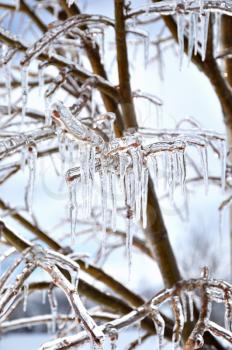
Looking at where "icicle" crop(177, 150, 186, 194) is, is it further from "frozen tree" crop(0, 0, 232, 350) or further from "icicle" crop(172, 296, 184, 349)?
"icicle" crop(172, 296, 184, 349)

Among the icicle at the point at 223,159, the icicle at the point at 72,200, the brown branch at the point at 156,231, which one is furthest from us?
the brown branch at the point at 156,231

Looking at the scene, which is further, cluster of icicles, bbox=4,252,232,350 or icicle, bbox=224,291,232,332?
icicle, bbox=224,291,232,332

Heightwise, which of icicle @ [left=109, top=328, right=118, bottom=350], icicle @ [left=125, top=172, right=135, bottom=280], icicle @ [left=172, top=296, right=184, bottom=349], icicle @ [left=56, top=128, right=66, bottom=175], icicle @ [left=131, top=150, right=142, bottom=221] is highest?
icicle @ [left=56, top=128, right=66, bottom=175]

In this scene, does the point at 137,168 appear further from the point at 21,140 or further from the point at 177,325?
the point at 177,325

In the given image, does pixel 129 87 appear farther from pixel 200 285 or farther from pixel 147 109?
pixel 200 285

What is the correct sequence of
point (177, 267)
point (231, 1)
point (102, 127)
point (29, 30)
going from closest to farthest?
point (231, 1), point (102, 127), point (177, 267), point (29, 30)

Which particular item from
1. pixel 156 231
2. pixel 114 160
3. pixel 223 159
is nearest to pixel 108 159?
pixel 114 160

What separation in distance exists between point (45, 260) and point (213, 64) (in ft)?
3.96

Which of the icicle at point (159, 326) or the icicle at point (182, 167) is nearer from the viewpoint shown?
the icicle at point (182, 167)

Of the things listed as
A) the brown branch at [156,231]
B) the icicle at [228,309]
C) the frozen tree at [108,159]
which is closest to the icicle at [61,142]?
the frozen tree at [108,159]

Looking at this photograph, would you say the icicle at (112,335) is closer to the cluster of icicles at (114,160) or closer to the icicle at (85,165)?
the cluster of icicles at (114,160)

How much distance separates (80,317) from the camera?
1239 mm

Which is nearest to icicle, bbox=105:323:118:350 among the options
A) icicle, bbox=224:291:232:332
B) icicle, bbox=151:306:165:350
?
icicle, bbox=151:306:165:350

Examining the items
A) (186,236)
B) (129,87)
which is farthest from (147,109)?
(186,236)
